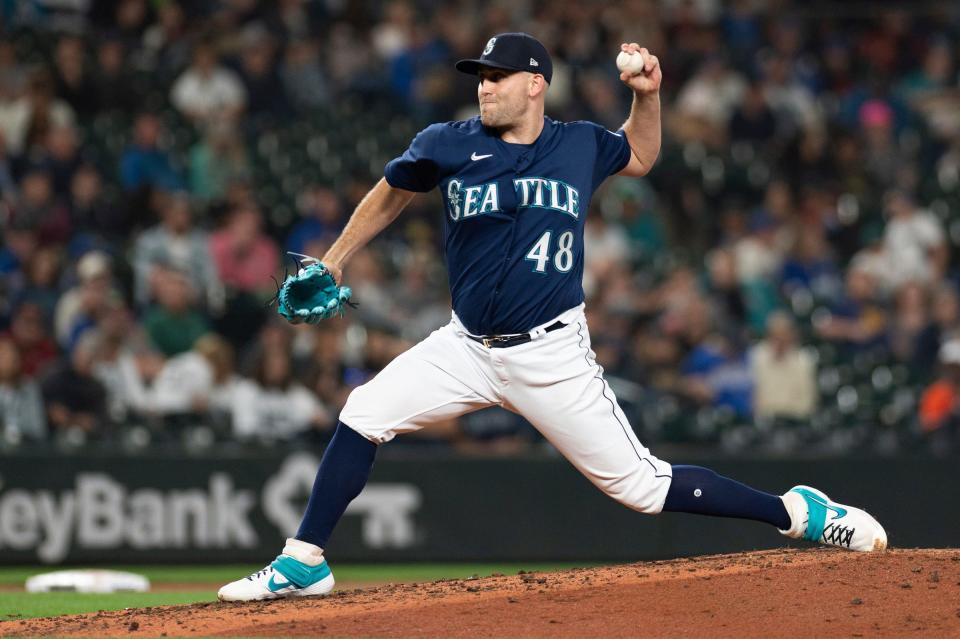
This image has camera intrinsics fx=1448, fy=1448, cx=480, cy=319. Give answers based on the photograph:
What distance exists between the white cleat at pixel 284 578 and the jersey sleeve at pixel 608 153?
1661mm

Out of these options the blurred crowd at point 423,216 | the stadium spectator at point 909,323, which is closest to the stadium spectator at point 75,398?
the blurred crowd at point 423,216

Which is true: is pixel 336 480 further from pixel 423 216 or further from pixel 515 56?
pixel 423 216

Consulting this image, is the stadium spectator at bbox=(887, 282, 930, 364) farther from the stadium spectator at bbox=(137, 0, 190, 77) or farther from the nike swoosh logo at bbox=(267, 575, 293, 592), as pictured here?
the nike swoosh logo at bbox=(267, 575, 293, 592)

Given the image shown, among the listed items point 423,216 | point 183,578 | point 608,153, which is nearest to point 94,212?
point 423,216

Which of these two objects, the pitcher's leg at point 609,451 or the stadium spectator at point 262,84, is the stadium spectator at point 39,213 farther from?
the pitcher's leg at point 609,451

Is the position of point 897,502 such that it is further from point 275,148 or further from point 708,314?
point 275,148

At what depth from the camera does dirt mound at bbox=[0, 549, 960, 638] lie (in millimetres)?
4691

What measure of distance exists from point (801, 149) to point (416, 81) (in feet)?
11.8

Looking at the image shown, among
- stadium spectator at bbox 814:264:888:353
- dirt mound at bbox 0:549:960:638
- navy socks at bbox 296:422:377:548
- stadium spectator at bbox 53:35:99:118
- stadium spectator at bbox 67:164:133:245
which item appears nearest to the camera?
dirt mound at bbox 0:549:960:638

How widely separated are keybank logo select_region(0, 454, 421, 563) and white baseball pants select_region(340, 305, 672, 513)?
4324 mm

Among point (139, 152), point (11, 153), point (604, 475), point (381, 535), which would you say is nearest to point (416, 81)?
point (139, 152)

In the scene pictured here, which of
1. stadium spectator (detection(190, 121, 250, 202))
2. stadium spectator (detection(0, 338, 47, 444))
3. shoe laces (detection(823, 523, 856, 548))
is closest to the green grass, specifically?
stadium spectator (detection(0, 338, 47, 444))

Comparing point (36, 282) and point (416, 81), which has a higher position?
point (416, 81)

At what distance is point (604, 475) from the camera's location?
5.03m
